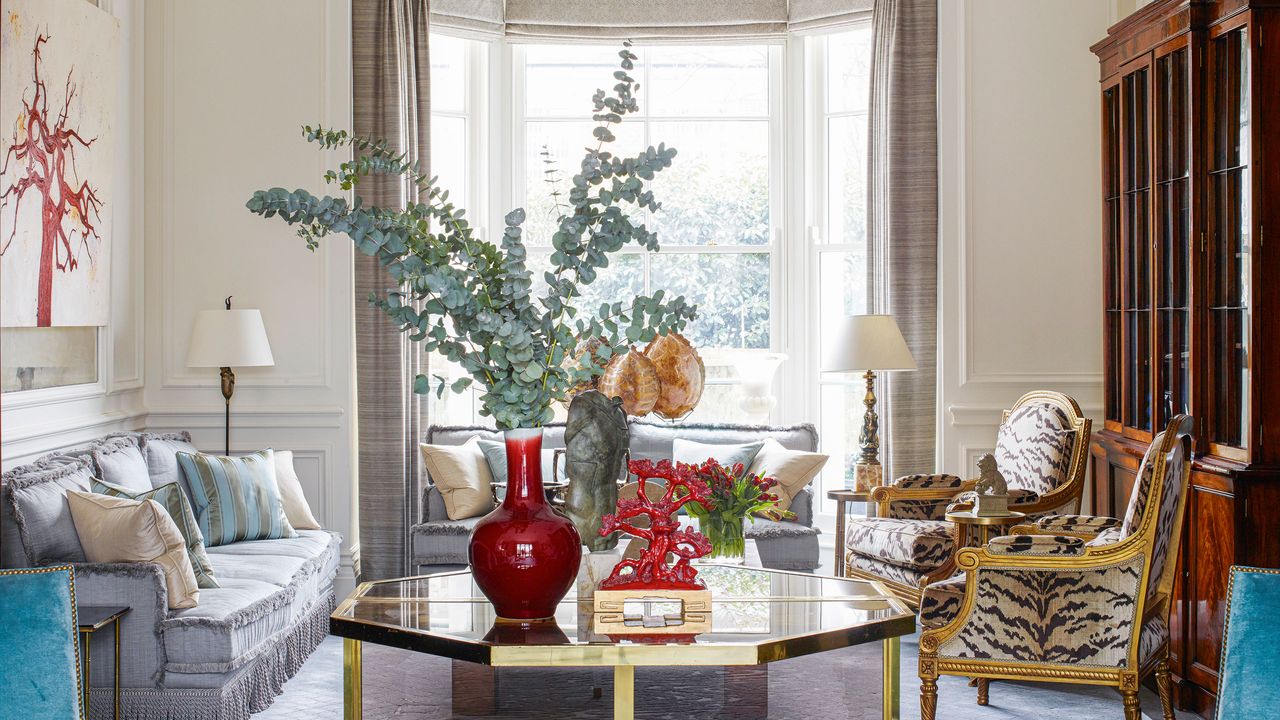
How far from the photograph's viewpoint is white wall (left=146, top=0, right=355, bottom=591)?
5.49 m

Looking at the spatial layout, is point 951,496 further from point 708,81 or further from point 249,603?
point 249,603

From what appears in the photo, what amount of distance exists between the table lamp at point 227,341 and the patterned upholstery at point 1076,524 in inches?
131

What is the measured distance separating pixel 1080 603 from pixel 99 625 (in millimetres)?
2864

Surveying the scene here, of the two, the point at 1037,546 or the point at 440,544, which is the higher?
the point at 1037,546

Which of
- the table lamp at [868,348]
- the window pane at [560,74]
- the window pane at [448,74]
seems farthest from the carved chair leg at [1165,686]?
the window pane at [448,74]

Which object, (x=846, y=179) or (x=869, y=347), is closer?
(x=869, y=347)

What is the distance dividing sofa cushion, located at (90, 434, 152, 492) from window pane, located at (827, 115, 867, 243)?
3.64 meters

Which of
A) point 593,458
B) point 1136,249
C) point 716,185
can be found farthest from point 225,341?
point 1136,249

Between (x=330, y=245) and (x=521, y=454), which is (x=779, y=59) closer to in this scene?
(x=330, y=245)

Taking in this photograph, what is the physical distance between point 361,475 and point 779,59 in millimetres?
3155

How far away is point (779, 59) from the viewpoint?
20.5 feet

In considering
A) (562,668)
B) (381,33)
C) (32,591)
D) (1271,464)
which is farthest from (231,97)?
(1271,464)

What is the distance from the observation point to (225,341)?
5012 mm

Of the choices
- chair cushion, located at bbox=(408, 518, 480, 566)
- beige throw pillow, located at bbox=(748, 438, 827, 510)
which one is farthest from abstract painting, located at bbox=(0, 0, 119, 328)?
beige throw pillow, located at bbox=(748, 438, 827, 510)
